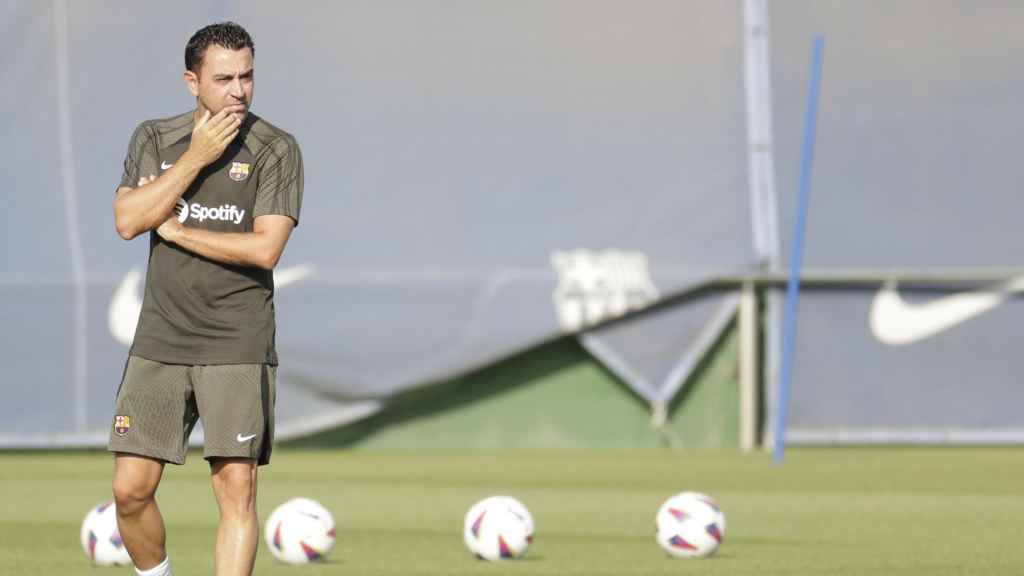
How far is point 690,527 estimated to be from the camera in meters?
9.48

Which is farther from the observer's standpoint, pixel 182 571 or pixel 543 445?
pixel 543 445

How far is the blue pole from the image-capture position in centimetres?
1801

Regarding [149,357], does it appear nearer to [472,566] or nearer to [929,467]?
[472,566]

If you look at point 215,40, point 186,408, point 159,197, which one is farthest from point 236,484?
point 215,40

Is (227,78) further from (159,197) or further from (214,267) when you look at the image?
(214,267)

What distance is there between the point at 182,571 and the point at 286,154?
297 cm

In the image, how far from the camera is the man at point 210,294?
20.7 ft

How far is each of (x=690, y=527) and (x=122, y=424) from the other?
152 inches

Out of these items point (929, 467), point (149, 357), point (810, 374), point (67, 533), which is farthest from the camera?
point (810, 374)

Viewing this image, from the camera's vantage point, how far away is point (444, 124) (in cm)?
2067

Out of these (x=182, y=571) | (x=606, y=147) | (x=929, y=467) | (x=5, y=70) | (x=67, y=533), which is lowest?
(x=182, y=571)

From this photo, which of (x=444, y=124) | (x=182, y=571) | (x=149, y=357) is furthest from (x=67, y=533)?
(x=444, y=124)

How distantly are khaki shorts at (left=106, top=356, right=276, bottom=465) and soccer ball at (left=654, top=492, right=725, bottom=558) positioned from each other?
11.6 feet

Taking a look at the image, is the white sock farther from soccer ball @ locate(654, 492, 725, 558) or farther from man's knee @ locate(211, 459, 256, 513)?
soccer ball @ locate(654, 492, 725, 558)
